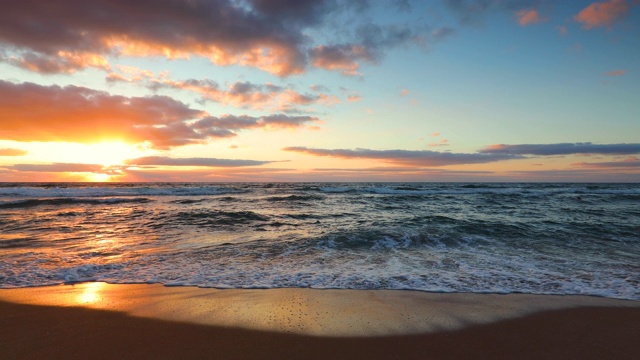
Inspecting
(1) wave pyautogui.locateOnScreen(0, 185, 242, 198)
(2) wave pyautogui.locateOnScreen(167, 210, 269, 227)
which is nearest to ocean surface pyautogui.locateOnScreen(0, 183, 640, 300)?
(2) wave pyautogui.locateOnScreen(167, 210, 269, 227)

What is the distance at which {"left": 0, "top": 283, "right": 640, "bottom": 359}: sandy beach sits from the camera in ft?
12.9

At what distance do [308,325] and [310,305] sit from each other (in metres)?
0.77

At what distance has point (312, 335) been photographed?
14.2 ft

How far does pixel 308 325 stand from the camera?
461 cm

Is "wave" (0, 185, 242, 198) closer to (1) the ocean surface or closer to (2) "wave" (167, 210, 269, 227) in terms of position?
(2) "wave" (167, 210, 269, 227)

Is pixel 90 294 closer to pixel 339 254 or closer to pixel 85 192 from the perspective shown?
pixel 339 254

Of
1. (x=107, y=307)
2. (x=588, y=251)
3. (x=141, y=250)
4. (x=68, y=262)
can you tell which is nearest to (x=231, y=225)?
(x=141, y=250)

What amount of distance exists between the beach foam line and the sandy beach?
0.06 ft

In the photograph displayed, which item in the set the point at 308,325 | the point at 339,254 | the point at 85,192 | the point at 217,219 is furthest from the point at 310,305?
the point at 85,192

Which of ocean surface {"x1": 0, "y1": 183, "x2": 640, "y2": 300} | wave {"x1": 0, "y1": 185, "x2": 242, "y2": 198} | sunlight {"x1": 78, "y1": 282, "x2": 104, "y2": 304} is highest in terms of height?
wave {"x1": 0, "y1": 185, "x2": 242, "y2": 198}

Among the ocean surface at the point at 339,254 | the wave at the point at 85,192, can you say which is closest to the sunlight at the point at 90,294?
the ocean surface at the point at 339,254

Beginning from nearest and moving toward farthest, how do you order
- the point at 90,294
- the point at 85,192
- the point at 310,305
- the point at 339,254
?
the point at 310,305 → the point at 90,294 → the point at 339,254 → the point at 85,192

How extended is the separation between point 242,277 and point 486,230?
33.4ft

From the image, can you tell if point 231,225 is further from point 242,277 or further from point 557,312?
point 557,312
